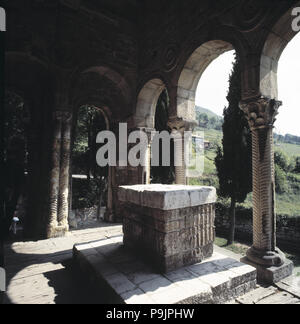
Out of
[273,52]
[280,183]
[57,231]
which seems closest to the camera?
[273,52]

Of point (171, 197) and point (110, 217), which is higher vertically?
point (171, 197)

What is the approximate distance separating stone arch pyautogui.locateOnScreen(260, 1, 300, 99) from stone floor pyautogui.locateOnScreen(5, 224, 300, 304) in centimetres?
297

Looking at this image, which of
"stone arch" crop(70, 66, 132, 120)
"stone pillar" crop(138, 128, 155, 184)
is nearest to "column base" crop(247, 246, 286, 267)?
"stone pillar" crop(138, 128, 155, 184)

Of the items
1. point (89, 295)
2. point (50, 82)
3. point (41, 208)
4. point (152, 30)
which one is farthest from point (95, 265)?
point (152, 30)

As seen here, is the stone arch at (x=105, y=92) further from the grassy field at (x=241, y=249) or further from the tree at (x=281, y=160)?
the tree at (x=281, y=160)

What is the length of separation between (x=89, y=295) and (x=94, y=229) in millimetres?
3425

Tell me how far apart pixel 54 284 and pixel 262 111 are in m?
4.06

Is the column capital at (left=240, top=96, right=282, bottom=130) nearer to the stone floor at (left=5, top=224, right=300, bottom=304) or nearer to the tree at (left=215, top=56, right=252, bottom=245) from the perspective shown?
the stone floor at (left=5, top=224, right=300, bottom=304)

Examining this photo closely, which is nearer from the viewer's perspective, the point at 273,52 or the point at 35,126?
the point at 273,52

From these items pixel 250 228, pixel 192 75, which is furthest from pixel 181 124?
pixel 250 228

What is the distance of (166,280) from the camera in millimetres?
2160

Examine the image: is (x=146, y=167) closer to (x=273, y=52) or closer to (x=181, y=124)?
(x=181, y=124)

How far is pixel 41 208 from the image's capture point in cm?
500

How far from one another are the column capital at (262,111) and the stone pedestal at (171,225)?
5.28ft
